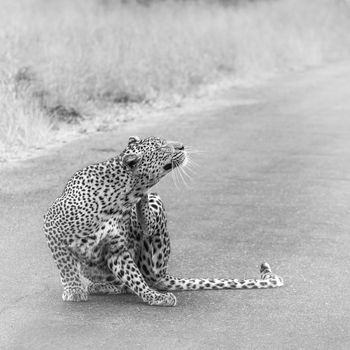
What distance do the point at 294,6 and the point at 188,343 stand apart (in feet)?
97.8

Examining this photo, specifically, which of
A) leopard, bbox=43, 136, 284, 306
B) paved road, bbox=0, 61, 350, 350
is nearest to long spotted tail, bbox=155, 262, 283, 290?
paved road, bbox=0, 61, 350, 350

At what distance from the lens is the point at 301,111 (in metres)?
16.3

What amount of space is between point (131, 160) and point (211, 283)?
1.06 meters

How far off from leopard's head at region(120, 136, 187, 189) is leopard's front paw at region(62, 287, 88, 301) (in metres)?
0.74

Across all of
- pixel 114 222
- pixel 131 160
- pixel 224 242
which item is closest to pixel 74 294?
pixel 114 222

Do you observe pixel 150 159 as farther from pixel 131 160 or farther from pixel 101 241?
pixel 101 241

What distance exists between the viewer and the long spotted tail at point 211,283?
6824mm

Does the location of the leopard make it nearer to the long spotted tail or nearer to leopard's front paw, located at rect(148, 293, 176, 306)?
leopard's front paw, located at rect(148, 293, 176, 306)

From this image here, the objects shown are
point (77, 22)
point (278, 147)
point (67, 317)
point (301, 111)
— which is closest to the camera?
point (67, 317)

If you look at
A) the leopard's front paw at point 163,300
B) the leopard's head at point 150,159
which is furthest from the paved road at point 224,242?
the leopard's head at point 150,159

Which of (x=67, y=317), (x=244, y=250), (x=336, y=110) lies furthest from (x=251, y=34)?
Result: (x=67, y=317)

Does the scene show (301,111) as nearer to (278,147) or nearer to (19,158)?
(278,147)

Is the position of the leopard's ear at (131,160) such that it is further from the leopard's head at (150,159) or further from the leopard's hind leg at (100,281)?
the leopard's hind leg at (100,281)

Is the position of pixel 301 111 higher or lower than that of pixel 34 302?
lower
